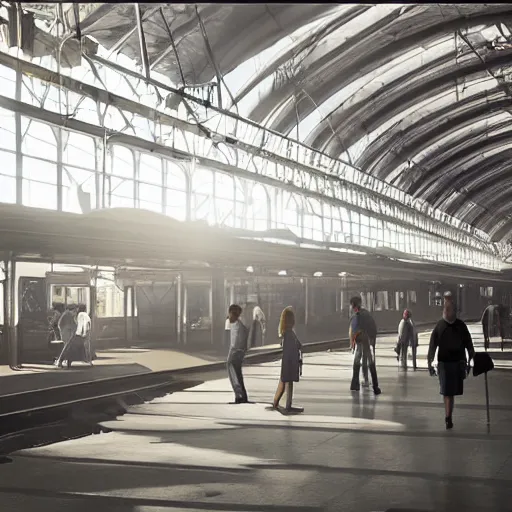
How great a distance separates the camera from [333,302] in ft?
99.3

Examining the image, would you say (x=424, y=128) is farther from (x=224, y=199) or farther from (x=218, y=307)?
(x=218, y=307)

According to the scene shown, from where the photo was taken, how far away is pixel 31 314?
56.5 ft

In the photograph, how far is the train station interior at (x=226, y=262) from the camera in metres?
8.33

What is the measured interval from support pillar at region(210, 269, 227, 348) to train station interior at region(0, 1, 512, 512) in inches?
4.4

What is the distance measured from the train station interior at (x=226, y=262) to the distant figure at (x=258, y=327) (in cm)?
10

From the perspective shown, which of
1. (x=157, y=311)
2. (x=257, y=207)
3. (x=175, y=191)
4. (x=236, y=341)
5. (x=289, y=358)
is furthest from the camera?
A: (x=257, y=207)

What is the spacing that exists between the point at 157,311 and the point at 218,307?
238 cm

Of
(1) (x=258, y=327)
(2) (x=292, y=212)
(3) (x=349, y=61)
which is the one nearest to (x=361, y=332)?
(1) (x=258, y=327)

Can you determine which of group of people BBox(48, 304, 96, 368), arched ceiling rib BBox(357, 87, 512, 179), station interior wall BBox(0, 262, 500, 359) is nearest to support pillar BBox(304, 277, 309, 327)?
station interior wall BBox(0, 262, 500, 359)

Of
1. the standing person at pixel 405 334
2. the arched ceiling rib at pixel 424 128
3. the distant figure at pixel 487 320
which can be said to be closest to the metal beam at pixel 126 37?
the standing person at pixel 405 334

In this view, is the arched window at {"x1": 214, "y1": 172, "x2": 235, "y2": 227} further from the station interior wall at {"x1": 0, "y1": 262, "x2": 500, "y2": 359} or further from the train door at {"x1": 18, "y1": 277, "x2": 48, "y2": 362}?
the train door at {"x1": 18, "y1": 277, "x2": 48, "y2": 362}

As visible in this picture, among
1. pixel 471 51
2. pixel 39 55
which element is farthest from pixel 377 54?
pixel 39 55

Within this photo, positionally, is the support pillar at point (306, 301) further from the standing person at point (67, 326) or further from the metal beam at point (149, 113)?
the standing person at point (67, 326)

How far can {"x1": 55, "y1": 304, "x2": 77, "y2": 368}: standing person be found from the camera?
17906 mm
